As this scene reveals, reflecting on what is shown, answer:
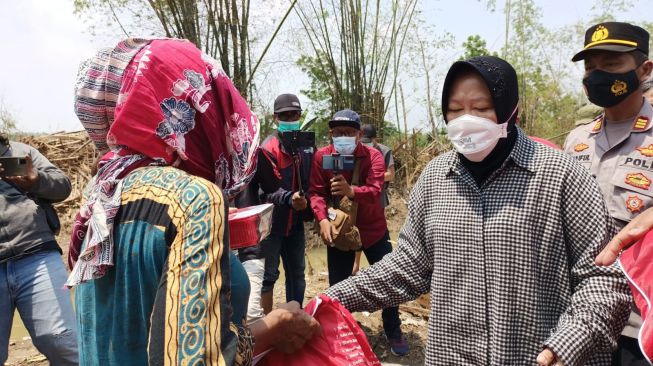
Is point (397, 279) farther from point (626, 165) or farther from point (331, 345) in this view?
point (626, 165)

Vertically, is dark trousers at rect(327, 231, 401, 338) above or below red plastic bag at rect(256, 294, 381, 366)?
below

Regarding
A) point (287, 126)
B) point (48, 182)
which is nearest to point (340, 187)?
point (287, 126)

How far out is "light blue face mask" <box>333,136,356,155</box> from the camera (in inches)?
155

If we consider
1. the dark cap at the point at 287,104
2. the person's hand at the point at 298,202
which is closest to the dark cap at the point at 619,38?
the person's hand at the point at 298,202

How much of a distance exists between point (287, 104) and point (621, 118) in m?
2.60

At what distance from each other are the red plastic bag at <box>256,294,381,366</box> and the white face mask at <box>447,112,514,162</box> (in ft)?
2.25

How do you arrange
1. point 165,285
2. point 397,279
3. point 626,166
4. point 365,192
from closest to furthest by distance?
point 165,285 < point 397,279 < point 626,166 < point 365,192

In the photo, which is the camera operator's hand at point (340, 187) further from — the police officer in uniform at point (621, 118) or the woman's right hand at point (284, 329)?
the woman's right hand at point (284, 329)

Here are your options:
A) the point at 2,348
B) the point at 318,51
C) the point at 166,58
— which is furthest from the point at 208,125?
the point at 318,51

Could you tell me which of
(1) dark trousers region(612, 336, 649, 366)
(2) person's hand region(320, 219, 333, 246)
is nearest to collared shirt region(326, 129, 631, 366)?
(1) dark trousers region(612, 336, 649, 366)

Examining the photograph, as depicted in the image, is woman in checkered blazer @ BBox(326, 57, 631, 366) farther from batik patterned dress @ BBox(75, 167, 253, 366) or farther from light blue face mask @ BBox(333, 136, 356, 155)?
light blue face mask @ BBox(333, 136, 356, 155)

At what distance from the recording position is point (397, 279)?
1.81 metres

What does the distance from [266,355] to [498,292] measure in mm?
748

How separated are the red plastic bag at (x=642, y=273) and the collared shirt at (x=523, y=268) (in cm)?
6
